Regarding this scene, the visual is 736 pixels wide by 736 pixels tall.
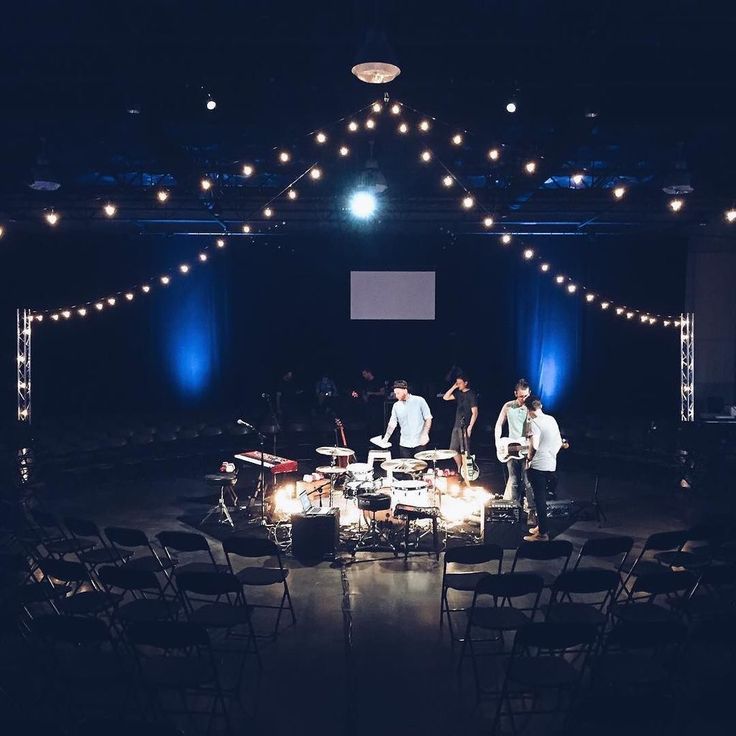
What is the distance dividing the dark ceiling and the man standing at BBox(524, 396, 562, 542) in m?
3.31

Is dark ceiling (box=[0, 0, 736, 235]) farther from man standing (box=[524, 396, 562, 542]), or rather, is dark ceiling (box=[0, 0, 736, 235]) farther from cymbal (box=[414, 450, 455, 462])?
cymbal (box=[414, 450, 455, 462])

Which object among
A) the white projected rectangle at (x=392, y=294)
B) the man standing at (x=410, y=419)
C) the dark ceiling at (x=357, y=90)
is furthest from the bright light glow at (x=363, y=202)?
the man standing at (x=410, y=419)

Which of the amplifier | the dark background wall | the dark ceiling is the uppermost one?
the dark ceiling

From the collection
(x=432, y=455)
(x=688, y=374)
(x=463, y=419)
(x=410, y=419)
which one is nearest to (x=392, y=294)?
(x=463, y=419)

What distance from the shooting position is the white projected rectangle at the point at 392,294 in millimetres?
15039

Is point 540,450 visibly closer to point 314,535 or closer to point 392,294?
point 314,535

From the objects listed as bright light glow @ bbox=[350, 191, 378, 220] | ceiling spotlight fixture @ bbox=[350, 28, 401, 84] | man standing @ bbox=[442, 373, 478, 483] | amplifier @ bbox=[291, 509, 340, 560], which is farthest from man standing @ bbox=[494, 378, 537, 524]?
bright light glow @ bbox=[350, 191, 378, 220]

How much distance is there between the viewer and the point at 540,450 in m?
7.62

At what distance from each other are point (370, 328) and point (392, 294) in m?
0.87

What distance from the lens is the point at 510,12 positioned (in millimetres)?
8250

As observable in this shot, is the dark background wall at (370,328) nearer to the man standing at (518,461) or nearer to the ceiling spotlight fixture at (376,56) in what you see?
the man standing at (518,461)

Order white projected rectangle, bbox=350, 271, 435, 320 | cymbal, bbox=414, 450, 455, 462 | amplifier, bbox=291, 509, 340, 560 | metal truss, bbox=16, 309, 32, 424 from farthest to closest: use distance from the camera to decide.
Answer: white projected rectangle, bbox=350, 271, 435, 320 < metal truss, bbox=16, 309, 32, 424 < cymbal, bbox=414, 450, 455, 462 < amplifier, bbox=291, 509, 340, 560

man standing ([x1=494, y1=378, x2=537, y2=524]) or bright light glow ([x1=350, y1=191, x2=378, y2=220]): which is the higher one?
bright light glow ([x1=350, y1=191, x2=378, y2=220])

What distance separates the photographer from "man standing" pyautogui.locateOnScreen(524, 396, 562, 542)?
7.57 m
